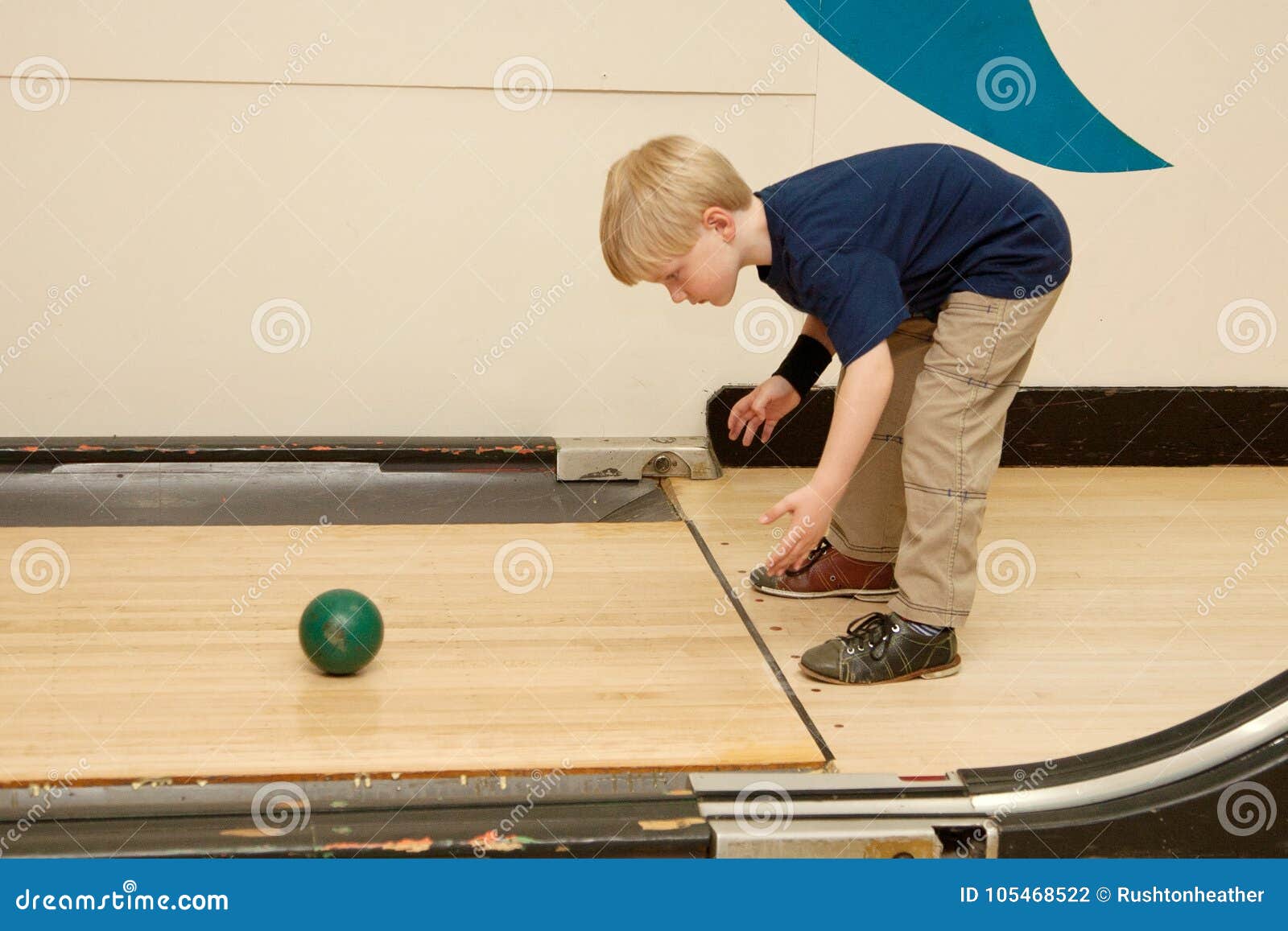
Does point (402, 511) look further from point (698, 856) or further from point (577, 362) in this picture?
point (698, 856)

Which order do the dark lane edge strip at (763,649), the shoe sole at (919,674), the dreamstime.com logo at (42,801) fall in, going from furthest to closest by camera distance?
the shoe sole at (919,674), the dark lane edge strip at (763,649), the dreamstime.com logo at (42,801)

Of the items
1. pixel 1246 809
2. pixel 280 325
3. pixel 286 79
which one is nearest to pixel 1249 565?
pixel 1246 809

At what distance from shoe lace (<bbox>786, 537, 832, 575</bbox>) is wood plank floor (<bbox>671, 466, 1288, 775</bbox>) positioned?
60 mm

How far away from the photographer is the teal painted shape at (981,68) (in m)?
2.80

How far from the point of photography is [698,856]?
1.42 metres

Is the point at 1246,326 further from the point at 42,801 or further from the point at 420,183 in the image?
the point at 42,801

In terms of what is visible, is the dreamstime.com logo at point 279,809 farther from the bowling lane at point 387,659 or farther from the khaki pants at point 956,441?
the khaki pants at point 956,441

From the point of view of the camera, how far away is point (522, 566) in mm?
2299

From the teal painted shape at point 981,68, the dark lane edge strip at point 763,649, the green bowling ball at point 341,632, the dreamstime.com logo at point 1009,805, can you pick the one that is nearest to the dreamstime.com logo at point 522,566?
the dark lane edge strip at point 763,649

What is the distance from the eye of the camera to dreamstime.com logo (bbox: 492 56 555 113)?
273cm

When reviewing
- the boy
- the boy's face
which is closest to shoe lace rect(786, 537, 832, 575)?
the boy

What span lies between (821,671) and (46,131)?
1.94 meters

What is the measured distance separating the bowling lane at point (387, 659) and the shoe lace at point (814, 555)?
15 centimetres

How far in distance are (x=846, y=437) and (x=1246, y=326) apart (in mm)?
1812
